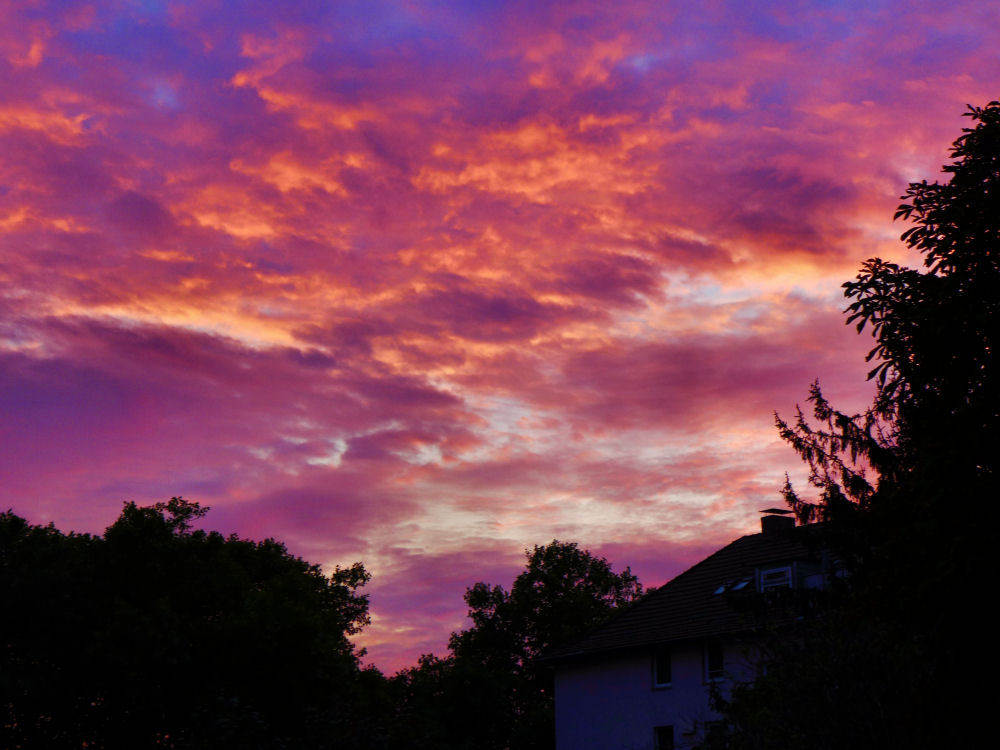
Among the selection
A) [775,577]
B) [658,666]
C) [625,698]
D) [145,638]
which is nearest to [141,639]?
[145,638]

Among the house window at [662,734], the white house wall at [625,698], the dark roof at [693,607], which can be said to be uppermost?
the dark roof at [693,607]

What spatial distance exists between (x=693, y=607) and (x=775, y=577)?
395 centimetres

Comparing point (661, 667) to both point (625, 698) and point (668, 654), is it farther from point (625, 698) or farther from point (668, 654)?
point (625, 698)

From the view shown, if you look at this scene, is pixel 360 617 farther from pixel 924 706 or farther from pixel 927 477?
pixel 924 706

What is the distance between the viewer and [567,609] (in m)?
80.3

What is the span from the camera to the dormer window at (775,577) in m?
45.7

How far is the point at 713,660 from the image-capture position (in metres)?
45.5

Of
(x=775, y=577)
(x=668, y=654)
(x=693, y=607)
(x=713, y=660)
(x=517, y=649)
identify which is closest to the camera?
(x=713, y=660)

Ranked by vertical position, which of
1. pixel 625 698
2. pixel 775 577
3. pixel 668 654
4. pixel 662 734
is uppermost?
pixel 775 577

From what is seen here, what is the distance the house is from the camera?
45.3 m

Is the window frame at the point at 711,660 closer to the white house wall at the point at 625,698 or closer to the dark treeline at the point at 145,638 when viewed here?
the white house wall at the point at 625,698

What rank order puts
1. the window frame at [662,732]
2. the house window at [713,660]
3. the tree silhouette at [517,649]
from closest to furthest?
the house window at [713,660]
the window frame at [662,732]
the tree silhouette at [517,649]

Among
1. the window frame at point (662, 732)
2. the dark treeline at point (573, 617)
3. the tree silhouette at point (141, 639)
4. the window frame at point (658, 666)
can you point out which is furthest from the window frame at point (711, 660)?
the tree silhouette at point (141, 639)

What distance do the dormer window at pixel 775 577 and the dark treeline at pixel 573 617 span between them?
45.0 ft
